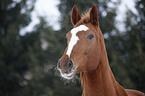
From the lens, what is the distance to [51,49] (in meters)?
10.6

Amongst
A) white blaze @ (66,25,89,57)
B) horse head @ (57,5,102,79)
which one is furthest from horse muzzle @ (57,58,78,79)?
white blaze @ (66,25,89,57)

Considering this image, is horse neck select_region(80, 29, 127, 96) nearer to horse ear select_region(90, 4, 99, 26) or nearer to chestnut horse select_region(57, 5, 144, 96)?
chestnut horse select_region(57, 5, 144, 96)

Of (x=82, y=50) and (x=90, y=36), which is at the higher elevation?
(x=90, y=36)

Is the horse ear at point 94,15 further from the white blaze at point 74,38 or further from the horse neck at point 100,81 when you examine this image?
the horse neck at point 100,81

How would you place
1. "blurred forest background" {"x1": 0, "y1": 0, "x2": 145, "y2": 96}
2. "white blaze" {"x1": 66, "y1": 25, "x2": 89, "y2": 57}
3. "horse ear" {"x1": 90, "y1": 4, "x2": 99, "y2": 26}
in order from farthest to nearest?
1. "blurred forest background" {"x1": 0, "y1": 0, "x2": 145, "y2": 96}
2. "horse ear" {"x1": 90, "y1": 4, "x2": 99, "y2": 26}
3. "white blaze" {"x1": 66, "y1": 25, "x2": 89, "y2": 57}

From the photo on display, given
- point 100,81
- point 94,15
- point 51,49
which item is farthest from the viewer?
point 51,49

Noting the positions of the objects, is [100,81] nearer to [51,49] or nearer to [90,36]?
[90,36]

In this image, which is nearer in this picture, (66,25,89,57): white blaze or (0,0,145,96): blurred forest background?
(66,25,89,57): white blaze

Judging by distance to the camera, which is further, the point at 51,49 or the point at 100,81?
the point at 51,49

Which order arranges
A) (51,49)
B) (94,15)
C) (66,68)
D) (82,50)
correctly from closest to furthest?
(66,68), (82,50), (94,15), (51,49)

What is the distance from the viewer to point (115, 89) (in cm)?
236

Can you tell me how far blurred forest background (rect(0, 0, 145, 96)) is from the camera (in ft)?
28.2

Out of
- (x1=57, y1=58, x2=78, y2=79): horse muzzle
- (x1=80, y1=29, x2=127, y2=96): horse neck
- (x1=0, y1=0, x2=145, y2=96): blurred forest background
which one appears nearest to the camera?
(x1=57, y1=58, x2=78, y2=79): horse muzzle

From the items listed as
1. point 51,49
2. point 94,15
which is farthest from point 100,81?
point 51,49
